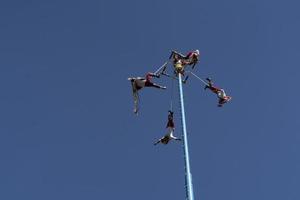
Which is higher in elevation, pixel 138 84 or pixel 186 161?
pixel 138 84

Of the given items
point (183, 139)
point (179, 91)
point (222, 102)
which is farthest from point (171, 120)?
point (183, 139)

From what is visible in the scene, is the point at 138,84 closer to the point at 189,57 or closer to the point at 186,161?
the point at 189,57

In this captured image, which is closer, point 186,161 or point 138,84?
point 186,161

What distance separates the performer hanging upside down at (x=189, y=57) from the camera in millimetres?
29156

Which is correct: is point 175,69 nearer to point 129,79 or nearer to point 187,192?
point 129,79

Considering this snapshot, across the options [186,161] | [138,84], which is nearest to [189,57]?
[138,84]

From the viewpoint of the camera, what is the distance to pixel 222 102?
32.9 metres

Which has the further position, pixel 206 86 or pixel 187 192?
pixel 206 86

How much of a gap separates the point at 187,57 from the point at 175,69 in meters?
1.64

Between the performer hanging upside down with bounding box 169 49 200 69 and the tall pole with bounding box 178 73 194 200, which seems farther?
the performer hanging upside down with bounding box 169 49 200 69

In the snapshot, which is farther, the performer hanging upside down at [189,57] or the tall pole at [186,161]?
the performer hanging upside down at [189,57]

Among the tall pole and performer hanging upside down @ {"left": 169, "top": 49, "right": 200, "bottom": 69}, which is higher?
performer hanging upside down @ {"left": 169, "top": 49, "right": 200, "bottom": 69}

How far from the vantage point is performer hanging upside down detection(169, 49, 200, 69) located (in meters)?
29.2

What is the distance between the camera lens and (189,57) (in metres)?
30.1
